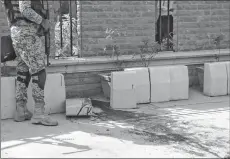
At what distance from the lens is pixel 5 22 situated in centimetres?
677

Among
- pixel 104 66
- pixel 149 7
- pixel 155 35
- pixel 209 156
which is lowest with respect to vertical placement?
pixel 209 156

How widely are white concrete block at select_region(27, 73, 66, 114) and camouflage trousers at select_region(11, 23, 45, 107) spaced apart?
1.69ft

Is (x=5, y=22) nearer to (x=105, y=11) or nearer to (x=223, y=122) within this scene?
(x=105, y=11)

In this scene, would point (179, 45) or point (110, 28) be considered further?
point (179, 45)

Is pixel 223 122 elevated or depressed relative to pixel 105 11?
depressed

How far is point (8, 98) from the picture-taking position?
621 centimetres

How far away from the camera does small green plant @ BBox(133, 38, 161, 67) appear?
7.58 metres

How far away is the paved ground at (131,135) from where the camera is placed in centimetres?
482

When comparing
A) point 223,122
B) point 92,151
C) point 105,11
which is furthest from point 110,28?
point 92,151

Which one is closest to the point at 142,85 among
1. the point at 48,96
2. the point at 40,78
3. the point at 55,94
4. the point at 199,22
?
the point at 55,94

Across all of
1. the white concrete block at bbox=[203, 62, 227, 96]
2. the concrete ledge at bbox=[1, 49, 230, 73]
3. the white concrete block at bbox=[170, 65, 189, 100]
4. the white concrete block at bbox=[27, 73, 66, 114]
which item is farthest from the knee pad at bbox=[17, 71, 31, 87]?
the white concrete block at bbox=[203, 62, 227, 96]

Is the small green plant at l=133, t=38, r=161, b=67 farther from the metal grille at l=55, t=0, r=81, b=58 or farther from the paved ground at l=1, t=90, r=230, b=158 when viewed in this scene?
the metal grille at l=55, t=0, r=81, b=58

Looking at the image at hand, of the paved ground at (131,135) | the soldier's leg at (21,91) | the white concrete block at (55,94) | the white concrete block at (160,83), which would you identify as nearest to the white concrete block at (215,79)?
the paved ground at (131,135)

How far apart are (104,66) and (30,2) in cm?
220
